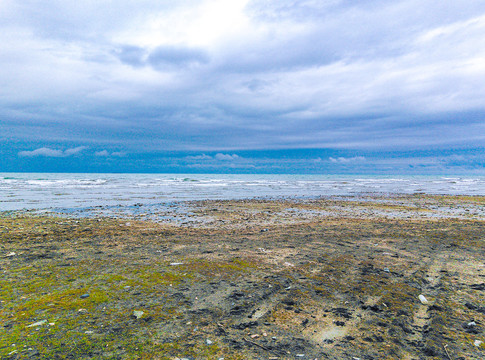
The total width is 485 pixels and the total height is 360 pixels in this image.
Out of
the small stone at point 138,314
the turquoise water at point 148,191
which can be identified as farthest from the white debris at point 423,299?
the turquoise water at point 148,191

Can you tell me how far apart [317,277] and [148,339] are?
13.3ft

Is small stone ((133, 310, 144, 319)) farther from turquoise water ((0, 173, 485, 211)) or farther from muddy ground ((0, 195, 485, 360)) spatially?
turquoise water ((0, 173, 485, 211))

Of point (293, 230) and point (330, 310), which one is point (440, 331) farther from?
point (293, 230)

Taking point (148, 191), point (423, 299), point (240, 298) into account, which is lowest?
point (423, 299)

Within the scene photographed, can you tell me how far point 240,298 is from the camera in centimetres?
554

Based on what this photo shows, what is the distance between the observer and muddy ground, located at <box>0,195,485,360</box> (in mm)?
4016

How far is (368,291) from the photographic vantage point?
5934 millimetres

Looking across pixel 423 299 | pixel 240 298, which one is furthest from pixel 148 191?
pixel 423 299

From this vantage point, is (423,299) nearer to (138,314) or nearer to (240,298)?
(240,298)

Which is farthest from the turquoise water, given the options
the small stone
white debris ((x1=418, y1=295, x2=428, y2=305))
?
white debris ((x1=418, y1=295, x2=428, y2=305))

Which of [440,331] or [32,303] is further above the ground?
[32,303]

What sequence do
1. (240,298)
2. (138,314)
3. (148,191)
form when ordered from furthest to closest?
(148,191) < (240,298) < (138,314)

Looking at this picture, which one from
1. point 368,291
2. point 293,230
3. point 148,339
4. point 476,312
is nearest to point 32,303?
point 148,339

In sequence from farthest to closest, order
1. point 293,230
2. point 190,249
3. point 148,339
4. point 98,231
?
point 293,230, point 98,231, point 190,249, point 148,339
